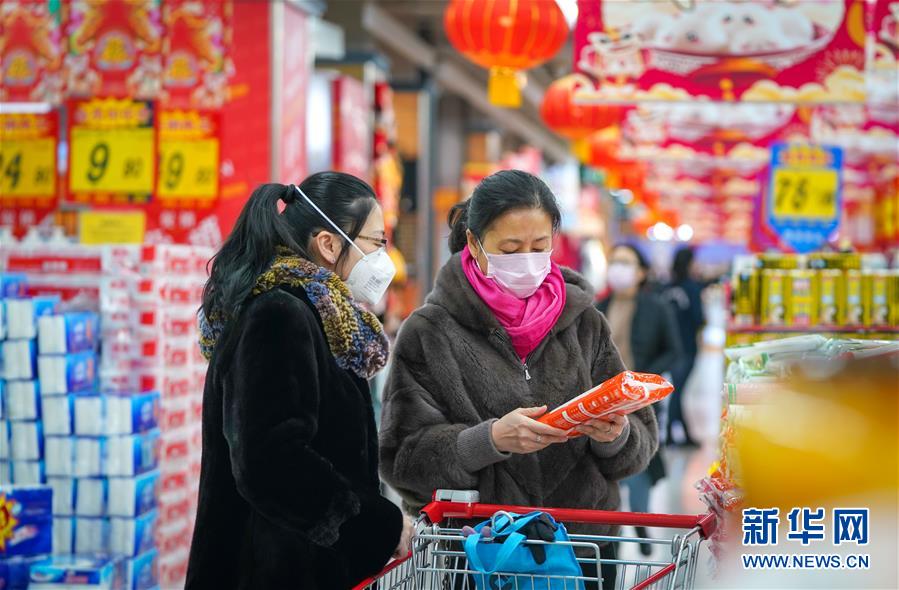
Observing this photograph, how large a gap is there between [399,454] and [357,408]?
0.40m

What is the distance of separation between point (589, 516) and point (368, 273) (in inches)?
28.9

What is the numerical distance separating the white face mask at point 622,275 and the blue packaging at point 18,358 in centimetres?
458

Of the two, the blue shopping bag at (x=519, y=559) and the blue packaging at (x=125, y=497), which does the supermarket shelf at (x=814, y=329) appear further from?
the blue shopping bag at (x=519, y=559)

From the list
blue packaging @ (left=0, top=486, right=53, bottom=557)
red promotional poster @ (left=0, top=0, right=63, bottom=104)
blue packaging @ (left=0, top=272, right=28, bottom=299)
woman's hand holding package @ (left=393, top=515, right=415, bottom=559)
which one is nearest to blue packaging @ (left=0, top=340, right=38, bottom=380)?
blue packaging @ (left=0, top=272, right=28, bottom=299)

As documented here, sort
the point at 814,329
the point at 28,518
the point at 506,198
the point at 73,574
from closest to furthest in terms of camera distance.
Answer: the point at 506,198, the point at 28,518, the point at 73,574, the point at 814,329

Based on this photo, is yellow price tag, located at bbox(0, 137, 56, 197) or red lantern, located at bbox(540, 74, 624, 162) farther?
red lantern, located at bbox(540, 74, 624, 162)

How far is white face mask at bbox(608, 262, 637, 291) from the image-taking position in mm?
8648

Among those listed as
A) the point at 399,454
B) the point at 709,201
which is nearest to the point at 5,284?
the point at 399,454

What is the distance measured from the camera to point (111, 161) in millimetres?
8086

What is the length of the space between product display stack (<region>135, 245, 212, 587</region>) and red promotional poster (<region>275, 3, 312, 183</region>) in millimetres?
2873

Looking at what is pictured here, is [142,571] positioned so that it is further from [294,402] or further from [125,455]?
[294,402]

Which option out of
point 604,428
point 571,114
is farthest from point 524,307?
point 571,114

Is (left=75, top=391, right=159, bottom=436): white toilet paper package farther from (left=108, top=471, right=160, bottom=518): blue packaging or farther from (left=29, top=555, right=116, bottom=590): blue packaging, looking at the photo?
(left=29, top=555, right=116, bottom=590): blue packaging

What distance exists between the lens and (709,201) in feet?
86.5
